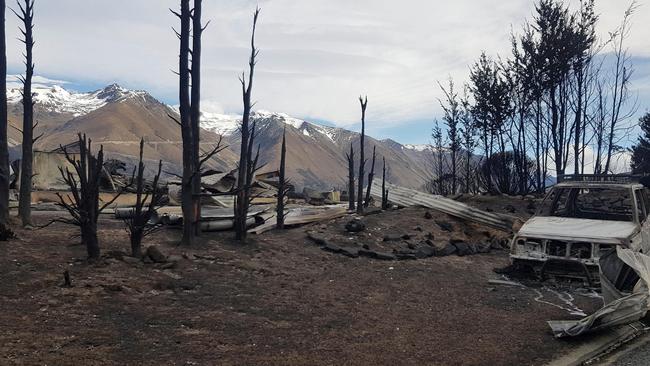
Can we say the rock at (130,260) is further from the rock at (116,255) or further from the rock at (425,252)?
the rock at (425,252)

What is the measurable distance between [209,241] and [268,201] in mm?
13600

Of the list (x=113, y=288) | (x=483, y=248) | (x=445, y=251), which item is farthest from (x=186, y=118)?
(x=483, y=248)

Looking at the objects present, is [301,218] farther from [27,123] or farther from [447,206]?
[27,123]

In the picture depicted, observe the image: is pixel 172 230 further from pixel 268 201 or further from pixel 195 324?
pixel 268 201

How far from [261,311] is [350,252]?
4.92 meters

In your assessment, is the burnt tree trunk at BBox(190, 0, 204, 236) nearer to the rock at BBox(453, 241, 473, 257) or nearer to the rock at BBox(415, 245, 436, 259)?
the rock at BBox(415, 245, 436, 259)

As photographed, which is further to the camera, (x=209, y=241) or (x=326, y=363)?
(x=209, y=241)

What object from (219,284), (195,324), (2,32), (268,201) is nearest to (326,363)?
(195,324)

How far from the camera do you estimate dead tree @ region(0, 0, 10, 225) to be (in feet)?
39.0

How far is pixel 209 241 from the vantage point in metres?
11.6

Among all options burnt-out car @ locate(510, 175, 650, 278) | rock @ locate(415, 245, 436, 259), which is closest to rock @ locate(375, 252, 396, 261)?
rock @ locate(415, 245, 436, 259)

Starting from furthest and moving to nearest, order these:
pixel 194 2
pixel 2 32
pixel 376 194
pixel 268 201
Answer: pixel 268 201 → pixel 376 194 → pixel 2 32 → pixel 194 2

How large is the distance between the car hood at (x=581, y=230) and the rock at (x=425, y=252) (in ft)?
9.62

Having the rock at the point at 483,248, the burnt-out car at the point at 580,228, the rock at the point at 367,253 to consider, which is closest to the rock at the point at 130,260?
the rock at the point at 367,253
